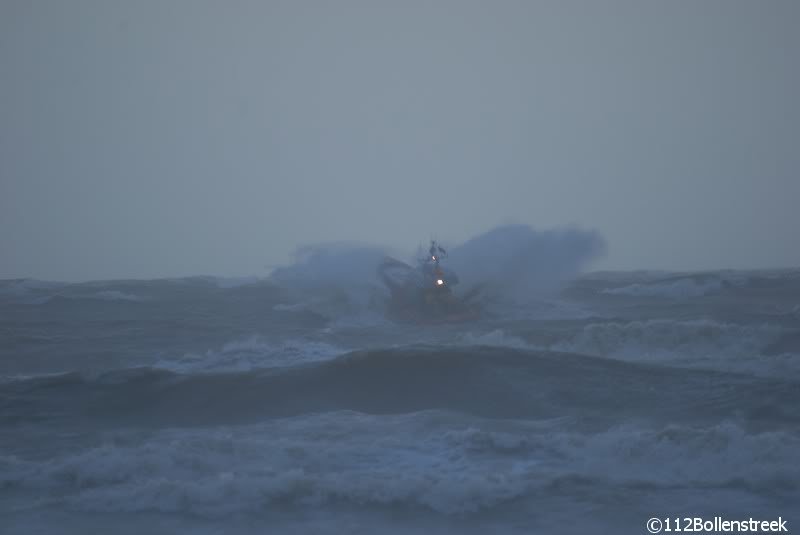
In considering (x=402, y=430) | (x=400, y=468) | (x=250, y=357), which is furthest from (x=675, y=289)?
(x=400, y=468)

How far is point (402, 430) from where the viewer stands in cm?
1001

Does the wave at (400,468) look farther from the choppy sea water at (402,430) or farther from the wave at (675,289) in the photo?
the wave at (675,289)

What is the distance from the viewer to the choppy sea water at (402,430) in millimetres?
7223

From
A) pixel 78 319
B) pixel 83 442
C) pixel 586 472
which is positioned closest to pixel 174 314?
pixel 78 319

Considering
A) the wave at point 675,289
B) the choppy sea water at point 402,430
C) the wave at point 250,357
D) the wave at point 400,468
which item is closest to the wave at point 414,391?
the choppy sea water at point 402,430

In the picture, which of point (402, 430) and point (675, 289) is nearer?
point (402, 430)

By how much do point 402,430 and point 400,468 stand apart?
1751 mm

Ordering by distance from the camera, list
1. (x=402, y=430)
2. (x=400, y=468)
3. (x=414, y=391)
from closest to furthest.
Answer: (x=400, y=468) < (x=402, y=430) < (x=414, y=391)

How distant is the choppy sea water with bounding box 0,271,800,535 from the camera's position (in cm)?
722

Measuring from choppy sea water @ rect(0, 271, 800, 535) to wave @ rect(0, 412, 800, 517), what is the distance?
3cm

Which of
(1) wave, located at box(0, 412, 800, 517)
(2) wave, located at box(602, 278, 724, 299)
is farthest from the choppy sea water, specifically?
(2) wave, located at box(602, 278, 724, 299)

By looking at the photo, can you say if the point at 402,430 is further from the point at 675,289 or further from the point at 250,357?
the point at 675,289

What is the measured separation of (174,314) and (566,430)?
1921cm

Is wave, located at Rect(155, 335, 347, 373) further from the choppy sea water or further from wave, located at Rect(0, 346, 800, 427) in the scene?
wave, located at Rect(0, 346, 800, 427)
